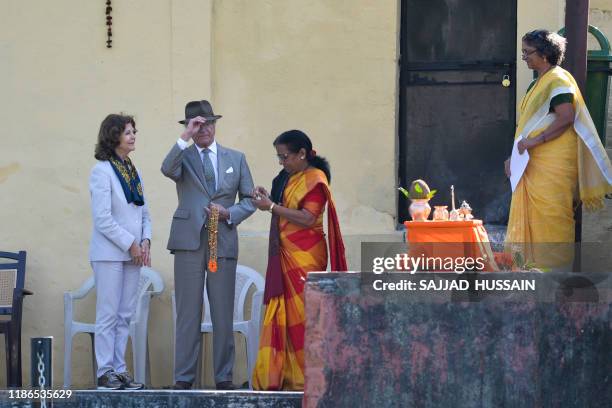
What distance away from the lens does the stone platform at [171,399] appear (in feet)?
25.9

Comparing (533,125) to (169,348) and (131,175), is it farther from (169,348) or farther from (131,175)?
(169,348)

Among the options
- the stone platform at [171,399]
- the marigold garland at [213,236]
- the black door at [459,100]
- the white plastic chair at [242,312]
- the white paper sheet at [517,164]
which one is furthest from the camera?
the black door at [459,100]

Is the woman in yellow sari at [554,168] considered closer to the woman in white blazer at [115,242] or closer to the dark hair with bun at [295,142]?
the dark hair with bun at [295,142]

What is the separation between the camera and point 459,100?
10.5 m

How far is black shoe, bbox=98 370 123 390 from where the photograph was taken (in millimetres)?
8664

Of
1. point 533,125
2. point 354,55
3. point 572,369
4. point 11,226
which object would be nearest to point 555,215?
point 533,125

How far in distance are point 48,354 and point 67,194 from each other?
3294 mm

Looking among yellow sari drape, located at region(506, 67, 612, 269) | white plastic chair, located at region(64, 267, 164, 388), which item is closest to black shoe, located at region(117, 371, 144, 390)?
Result: white plastic chair, located at region(64, 267, 164, 388)

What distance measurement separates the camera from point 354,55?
10336 mm

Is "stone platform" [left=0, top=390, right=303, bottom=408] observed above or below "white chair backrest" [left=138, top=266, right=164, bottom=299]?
below

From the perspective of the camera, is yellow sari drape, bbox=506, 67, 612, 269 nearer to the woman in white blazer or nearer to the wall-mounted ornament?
the woman in white blazer

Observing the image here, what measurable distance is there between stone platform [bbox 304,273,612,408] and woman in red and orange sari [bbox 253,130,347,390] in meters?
1.57

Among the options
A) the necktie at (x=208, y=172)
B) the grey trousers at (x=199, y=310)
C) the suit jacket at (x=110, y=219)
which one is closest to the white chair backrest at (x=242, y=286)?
the grey trousers at (x=199, y=310)

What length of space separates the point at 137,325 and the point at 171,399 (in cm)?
201
